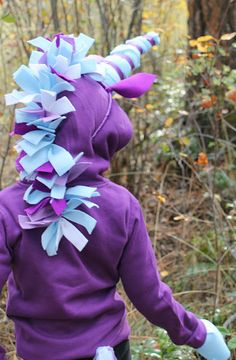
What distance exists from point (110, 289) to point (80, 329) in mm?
143

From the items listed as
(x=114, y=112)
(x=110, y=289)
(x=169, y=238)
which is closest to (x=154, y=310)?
(x=110, y=289)

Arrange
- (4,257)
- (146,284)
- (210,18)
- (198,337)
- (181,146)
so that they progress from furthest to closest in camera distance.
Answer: (210,18), (181,146), (198,337), (146,284), (4,257)

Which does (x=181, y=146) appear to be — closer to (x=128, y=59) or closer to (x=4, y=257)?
(x=128, y=59)

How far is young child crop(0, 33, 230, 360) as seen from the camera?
1.68m

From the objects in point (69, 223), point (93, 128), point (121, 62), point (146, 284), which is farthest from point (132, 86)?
point (146, 284)

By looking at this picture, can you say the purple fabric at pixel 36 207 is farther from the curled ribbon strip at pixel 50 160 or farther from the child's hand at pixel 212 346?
the child's hand at pixel 212 346

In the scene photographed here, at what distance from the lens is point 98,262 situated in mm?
1758

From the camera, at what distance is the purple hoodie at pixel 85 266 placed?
169 centimetres

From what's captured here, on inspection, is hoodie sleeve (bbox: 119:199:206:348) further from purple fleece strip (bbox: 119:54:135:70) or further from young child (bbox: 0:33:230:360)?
purple fleece strip (bbox: 119:54:135:70)

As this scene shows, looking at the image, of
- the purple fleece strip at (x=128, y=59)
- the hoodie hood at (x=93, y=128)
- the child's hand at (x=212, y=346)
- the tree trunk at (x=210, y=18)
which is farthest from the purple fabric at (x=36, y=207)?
the tree trunk at (x=210, y=18)

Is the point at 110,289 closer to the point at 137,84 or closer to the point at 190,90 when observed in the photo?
the point at 137,84

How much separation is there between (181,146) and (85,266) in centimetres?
269

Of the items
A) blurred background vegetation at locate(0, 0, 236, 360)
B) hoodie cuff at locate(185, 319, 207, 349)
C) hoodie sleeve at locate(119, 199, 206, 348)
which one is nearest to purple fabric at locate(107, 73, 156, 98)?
hoodie sleeve at locate(119, 199, 206, 348)

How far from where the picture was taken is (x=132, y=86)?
6.12 ft
